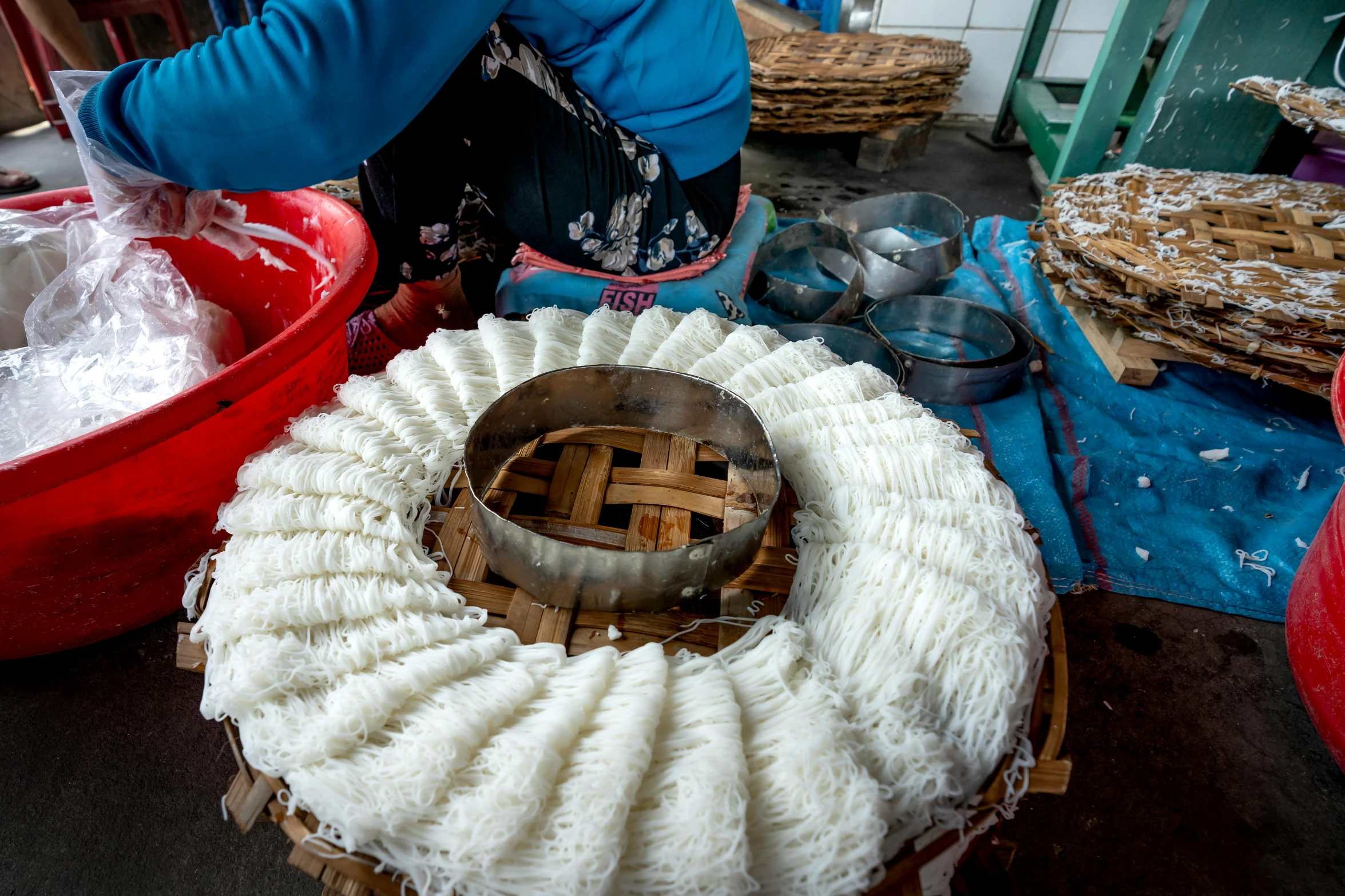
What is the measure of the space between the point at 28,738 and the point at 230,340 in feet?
3.34

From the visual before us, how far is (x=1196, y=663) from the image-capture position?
5.98 ft

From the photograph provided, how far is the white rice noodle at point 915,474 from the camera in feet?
3.88

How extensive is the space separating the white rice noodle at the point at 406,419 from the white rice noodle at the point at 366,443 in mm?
14

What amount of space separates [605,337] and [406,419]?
47 cm

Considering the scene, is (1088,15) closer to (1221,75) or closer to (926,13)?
(926,13)

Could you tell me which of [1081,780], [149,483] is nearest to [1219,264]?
[1081,780]

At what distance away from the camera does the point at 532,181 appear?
194cm

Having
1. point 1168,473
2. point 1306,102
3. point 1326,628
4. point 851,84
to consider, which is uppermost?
point 1306,102

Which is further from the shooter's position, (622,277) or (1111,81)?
(1111,81)

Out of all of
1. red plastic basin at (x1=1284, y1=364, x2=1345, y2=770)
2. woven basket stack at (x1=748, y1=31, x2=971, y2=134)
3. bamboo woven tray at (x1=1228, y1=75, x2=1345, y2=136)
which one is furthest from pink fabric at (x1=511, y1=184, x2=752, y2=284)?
woven basket stack at (x1=748, y1=31, x2=971, y2=134)

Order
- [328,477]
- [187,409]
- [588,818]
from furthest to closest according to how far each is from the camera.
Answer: [187,409] < [328,477] < [588,818]

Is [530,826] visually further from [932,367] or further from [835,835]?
[932,367]

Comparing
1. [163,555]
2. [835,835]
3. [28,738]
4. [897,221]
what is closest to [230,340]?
[163,555]

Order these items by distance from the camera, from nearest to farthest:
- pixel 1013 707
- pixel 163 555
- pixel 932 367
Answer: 1. pixel 1013 707
2. pixel 163 555
3. pixel 932 367
